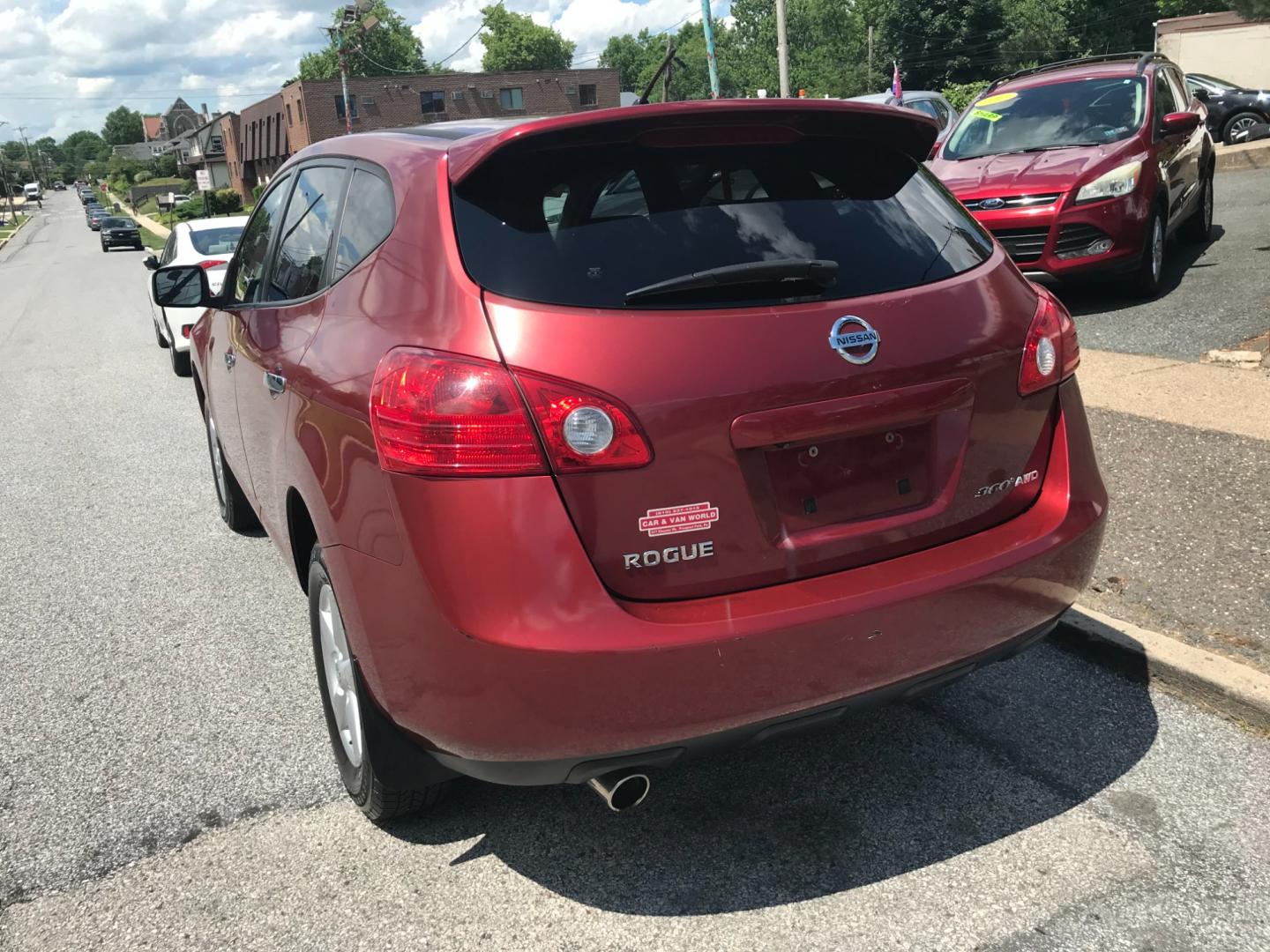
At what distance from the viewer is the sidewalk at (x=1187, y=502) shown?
157 inches

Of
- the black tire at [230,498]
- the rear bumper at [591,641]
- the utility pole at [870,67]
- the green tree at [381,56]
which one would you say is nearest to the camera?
the rear bumper at [591,641]

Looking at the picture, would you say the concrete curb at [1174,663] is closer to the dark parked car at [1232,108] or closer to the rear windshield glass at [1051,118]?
the rear windshield glass at [1051,118]

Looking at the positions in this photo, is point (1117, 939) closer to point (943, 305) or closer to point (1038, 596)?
point (1038, 596)

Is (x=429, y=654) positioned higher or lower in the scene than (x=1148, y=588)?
higher

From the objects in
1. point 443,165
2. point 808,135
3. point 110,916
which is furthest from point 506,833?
point 808,135

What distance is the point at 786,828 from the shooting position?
304cm

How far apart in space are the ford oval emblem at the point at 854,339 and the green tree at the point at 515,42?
146691 millimetres

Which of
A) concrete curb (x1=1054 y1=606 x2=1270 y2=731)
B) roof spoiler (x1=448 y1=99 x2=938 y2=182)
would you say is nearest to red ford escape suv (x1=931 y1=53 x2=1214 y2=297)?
concrete curb (x1=1054 y1=606 x2=1270 y2=731)

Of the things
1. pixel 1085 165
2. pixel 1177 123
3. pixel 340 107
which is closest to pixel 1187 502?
pixel 1085 165

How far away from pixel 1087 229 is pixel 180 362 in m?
8.33

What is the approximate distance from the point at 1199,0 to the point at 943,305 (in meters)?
72.5

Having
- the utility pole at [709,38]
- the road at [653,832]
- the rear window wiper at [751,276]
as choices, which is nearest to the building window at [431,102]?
the utility pole at [709,38]

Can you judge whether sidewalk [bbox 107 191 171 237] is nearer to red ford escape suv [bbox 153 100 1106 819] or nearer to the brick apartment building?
the brick apartment building

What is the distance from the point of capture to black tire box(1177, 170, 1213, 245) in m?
11.4
